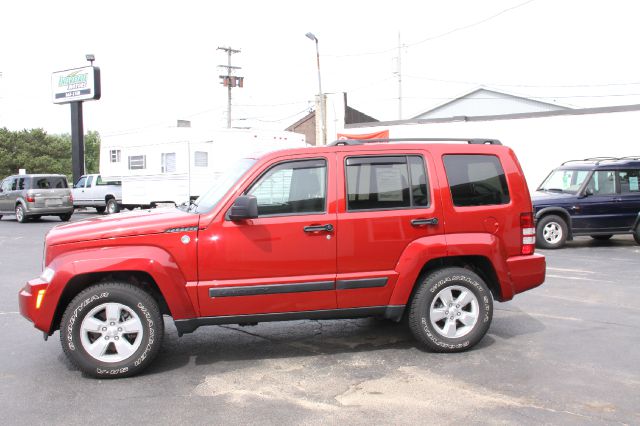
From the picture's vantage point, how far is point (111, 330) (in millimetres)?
4711

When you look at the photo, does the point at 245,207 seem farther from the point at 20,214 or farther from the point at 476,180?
the point at 20,214

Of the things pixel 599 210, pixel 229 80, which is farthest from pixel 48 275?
pixel 229 80

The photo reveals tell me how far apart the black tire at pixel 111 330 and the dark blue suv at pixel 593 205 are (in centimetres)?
984

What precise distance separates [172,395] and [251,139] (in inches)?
660

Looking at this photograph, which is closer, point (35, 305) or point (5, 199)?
point (35, 305)

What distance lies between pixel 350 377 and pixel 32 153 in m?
62.9

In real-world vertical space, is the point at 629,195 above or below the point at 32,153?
below

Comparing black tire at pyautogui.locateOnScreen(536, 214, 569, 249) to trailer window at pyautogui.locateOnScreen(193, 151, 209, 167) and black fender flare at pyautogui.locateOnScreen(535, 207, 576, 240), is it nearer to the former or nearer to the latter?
black fender flare at pyautogui.locateOnScreen(535, 207, 576, 240)

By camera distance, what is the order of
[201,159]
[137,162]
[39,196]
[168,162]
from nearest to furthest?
[201,159] < [168,162] < [39,196] < [137,162]

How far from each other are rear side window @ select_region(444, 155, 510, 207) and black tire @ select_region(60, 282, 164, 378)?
2834 millimetres

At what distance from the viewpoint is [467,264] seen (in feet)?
18.0

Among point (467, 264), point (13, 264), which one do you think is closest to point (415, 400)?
point (467, 264)

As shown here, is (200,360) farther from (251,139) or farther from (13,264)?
(251,139)

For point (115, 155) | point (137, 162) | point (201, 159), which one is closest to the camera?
point (201, 159)
